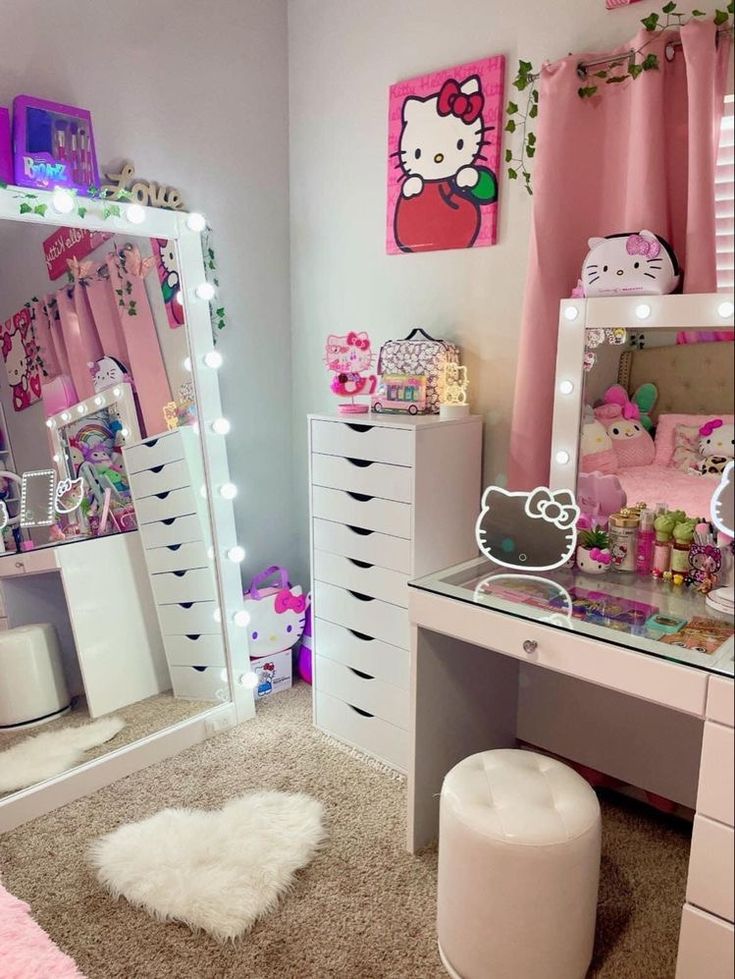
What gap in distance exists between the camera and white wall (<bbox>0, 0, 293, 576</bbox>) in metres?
2.23

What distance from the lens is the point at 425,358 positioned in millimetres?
2363

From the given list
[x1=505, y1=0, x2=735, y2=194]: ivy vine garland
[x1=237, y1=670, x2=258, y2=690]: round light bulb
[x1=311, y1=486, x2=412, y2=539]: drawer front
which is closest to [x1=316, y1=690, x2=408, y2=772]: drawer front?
[x1=237, y1=670, x2=258, y2=690]: round light bulb

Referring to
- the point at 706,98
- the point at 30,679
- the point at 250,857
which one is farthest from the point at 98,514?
the point at 706,98

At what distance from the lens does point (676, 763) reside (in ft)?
6.75

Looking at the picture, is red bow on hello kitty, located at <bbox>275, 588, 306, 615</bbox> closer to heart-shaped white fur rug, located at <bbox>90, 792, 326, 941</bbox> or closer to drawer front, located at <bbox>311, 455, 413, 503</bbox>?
drawer front, located at <bbox>311, 455, 413, 503</bbox>

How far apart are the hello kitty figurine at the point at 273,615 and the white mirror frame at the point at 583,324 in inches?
47.1

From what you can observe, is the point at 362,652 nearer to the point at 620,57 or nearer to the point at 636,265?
the point at 636,265

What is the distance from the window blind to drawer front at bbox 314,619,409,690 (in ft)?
4.39

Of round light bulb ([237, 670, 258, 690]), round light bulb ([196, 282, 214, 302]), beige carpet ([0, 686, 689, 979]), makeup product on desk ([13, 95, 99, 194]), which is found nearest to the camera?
beige carpet ([0, 686, 689, 979])

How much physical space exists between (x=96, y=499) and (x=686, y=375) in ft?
5.44

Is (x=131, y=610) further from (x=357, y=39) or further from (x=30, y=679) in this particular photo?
(x=357, y=39)

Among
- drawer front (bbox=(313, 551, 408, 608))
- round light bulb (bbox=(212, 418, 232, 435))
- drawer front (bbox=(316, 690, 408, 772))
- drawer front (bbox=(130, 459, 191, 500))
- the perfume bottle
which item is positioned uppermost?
round light bulb (bbox=(212, 418, 232, 435))

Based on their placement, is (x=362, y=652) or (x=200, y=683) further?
(x=200, y=683)

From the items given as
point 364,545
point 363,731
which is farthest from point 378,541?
point 363,731
